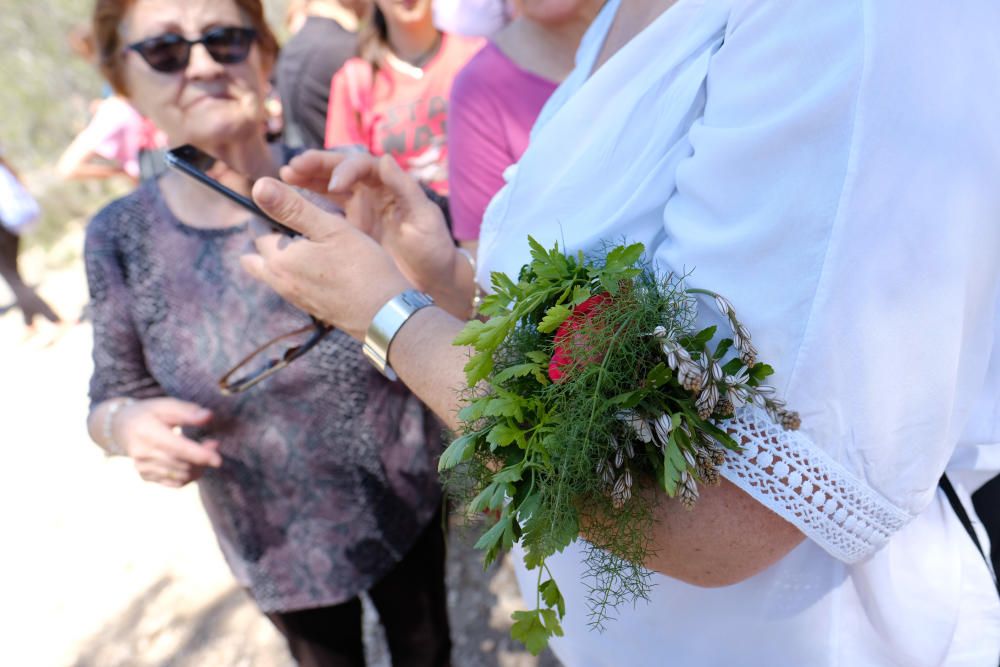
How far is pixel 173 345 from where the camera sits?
81.2 inches

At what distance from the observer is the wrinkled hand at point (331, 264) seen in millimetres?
1366

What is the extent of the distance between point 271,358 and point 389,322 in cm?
83

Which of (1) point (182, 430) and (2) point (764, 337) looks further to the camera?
(1) point (182, 430)

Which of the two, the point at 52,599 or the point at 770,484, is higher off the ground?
the point at 770,484

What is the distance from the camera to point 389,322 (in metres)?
1.31

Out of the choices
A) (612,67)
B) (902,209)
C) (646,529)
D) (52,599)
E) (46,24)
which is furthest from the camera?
(46,24)

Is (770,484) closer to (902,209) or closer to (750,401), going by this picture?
(750,401)

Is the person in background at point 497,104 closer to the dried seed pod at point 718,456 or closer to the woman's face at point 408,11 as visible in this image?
the woman's face at point 408,11

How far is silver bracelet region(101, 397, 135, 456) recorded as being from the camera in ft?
6.78

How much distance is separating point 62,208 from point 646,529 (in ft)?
33.2

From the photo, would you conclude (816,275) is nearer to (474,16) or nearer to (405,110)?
(474,16)

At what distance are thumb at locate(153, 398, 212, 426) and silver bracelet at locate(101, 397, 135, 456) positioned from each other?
15cm

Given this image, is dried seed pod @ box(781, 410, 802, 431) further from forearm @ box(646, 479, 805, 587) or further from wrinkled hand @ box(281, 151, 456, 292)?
wrinkled hand @ box(281, 151, 456, 292)

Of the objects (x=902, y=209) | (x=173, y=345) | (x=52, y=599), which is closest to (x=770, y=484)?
(x=902, y=209)
